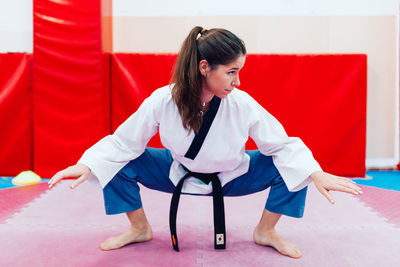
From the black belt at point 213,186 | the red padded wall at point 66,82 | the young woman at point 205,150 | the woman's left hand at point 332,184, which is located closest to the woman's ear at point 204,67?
the young woman at point 205,150

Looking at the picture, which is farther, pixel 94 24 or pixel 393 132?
pixel 393 132

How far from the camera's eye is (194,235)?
2.01 m

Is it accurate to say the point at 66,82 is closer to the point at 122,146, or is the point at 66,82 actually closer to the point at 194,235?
the point at 122,146

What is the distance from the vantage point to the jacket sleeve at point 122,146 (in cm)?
170

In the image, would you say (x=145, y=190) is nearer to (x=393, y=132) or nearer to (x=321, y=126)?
(x=321, y=126)

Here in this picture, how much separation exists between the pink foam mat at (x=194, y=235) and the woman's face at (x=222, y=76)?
718mm

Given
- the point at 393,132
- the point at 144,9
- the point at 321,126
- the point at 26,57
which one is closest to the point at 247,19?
the point at 144,9

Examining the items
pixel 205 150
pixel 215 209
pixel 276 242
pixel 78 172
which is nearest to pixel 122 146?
pixel 78 172

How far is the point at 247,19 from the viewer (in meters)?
3.94

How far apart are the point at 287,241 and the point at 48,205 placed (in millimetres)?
→ 1528

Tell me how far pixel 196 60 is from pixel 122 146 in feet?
1.66

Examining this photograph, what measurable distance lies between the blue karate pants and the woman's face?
0.39 metres

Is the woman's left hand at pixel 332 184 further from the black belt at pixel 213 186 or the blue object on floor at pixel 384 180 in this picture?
the blue object on floor at pixel 384 180

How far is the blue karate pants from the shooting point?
1.76 meters
